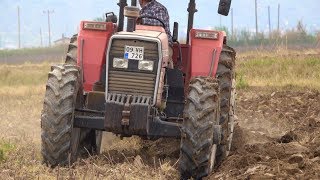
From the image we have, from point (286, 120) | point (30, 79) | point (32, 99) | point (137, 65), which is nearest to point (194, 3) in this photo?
point (137, 65)

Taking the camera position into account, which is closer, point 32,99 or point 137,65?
point 137,65

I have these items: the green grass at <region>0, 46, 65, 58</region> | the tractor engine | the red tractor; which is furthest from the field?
the green grass at <region>0, 46, 65, 58</region>

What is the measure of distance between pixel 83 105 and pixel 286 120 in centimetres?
509

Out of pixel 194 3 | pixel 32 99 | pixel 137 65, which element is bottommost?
pixel 32 99

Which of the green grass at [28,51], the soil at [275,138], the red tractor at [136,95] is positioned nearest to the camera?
the soil at [275,138]

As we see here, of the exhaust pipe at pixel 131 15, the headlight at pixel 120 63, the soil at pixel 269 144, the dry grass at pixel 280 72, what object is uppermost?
the exhaust pipe at pixel 131 15

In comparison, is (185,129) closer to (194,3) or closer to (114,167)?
(114,167)

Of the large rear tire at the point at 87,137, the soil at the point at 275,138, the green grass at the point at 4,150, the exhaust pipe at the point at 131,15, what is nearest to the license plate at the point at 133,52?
the exhaust pipe at the point at 131,15

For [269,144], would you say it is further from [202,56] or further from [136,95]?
[136,95]

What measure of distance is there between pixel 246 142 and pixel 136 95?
3.13m

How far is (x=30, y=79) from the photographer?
90.5 ft

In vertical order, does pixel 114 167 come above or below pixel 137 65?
below

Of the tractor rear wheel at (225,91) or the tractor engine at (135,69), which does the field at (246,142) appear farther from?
the tractor engine at (135,69)

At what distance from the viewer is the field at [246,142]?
257 inches
